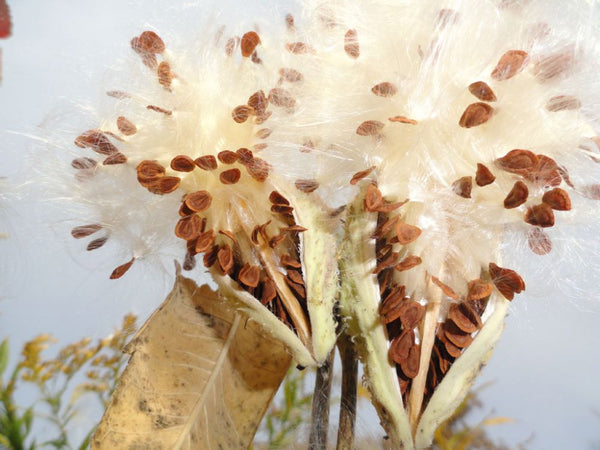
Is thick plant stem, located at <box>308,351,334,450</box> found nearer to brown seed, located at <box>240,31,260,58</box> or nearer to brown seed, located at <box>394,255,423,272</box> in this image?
brown seed, located at <box>394,255,423,272</box>

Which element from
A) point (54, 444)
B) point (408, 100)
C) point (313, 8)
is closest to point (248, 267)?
point (408, 100)

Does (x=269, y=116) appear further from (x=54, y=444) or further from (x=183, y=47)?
(x=54, y=444)

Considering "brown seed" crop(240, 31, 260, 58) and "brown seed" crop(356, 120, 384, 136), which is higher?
"brown seed" crop(240, 31, 260, 58)

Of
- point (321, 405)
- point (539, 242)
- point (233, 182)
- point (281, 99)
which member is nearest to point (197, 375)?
point (321, 405)

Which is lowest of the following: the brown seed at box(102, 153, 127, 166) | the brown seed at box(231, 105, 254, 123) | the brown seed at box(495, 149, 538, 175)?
the brown seed at box(102, 153, 127, 166)

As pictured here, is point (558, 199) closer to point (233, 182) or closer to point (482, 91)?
point (482, 91)

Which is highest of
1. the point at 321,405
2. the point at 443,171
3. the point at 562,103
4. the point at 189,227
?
the point at 562,103

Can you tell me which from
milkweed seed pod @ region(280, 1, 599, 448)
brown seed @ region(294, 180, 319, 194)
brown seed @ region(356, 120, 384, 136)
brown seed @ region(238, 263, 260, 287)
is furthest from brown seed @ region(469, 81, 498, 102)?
brown seed @ region(238, 263, 260, 287)
